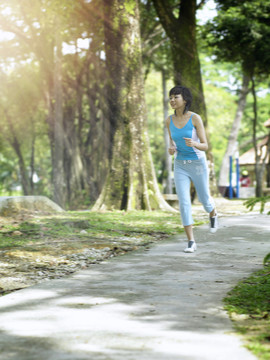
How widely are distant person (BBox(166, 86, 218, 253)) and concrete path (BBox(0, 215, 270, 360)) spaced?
26.4 inches

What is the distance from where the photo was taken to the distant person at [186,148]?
7.54m

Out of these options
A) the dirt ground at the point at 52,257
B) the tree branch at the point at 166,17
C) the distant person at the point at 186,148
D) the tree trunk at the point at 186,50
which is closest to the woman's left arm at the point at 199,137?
the distant person at the point at 186,148

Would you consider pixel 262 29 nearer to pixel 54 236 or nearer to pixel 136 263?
pixel 54 236

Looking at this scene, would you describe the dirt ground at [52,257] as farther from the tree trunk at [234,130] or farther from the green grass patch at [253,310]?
the tree trunk at [234,130]

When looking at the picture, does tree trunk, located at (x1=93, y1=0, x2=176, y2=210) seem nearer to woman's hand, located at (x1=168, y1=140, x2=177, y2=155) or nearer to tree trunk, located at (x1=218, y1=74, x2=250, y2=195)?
woman's hand, located at (x1=168, y1=140, x2=177, y2=155)

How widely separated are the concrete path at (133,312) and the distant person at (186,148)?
2.20 feet

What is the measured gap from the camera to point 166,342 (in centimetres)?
366

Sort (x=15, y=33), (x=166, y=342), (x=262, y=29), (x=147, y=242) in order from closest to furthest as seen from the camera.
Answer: (x=166, y=342), (x=147, y=242), (x=262, y=29), (x=15, y=33)

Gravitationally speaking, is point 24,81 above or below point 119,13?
above

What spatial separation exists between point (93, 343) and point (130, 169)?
35.8 ft

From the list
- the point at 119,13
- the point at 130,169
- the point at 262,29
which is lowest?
the point at 130,169

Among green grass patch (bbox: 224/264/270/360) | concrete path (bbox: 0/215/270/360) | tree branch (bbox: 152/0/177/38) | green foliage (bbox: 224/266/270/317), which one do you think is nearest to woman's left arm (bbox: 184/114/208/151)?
concrete path (bbox: 0/215/270/360)

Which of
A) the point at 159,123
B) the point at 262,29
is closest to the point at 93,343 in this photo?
the point at 262,29

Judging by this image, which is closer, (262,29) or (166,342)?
(166,342)
